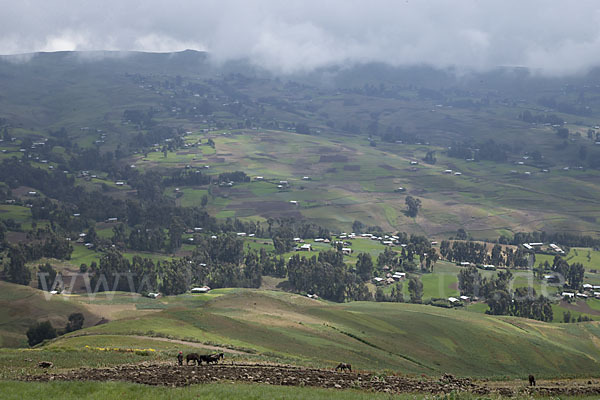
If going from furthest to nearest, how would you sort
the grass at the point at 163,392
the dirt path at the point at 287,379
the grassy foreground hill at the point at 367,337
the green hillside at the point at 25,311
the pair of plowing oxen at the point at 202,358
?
the green hillside at the point at 25,311 < the grassy foreground hill at the point at 367,337 < the pair of plowing oxen at the point at 202,358 < the dirt path at the point at 287,379 < the grass at the point at 163,392

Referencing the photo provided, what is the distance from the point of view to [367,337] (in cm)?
9431

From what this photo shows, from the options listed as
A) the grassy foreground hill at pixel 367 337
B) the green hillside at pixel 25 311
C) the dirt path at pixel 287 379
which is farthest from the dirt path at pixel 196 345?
the green hillside at pixel 25 311

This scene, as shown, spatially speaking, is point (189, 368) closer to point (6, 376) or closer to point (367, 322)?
point (6, 376)

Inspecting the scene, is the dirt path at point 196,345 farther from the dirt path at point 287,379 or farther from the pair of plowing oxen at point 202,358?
the dirt path at point 287,379

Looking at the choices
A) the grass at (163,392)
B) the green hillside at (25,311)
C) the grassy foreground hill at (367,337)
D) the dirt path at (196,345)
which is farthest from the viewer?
the green hillside at (25,311)

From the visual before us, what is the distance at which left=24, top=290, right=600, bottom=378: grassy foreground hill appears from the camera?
252 ft

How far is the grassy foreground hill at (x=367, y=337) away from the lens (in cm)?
7694

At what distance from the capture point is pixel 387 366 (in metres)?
77.9

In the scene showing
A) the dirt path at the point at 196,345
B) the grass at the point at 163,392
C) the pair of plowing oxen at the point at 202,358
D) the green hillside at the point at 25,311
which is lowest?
the green hillside at the point at 25,311

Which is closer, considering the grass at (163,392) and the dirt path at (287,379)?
the grass at (163,392)

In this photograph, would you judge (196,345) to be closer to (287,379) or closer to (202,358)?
(202,358)

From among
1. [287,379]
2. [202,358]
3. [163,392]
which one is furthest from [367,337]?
[163,392]

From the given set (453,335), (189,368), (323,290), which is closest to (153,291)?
(323,290)

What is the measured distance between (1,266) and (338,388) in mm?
181910
